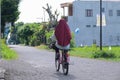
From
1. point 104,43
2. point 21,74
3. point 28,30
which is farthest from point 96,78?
point 28,30

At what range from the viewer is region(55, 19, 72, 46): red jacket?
15.2m

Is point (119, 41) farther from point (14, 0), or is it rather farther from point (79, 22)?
point (14, 0)

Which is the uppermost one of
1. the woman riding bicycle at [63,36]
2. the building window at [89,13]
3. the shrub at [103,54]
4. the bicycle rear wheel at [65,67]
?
the building window at [89,13]

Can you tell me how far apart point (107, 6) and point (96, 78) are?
210 ft

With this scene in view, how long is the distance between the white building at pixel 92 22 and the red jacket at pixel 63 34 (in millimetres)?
57755

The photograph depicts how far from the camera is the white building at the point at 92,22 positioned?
73812mm

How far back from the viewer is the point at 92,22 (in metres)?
75.1

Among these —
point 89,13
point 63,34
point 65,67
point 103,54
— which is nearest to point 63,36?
point 63,34

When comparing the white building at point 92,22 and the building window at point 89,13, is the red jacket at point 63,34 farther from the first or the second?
the building window at point 89,13

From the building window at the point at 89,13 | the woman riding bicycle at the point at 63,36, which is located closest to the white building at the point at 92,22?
the building window at the point at 89,13

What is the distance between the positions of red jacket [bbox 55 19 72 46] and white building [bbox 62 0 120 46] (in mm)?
57755

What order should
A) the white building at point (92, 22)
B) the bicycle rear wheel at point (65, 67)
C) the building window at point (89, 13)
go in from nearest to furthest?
the bicycle rear wheel at point (65, 67), the white building at point (92, 22), the building window at point (89, 13)

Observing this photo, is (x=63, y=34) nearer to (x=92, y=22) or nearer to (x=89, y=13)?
(x=92, y=22)

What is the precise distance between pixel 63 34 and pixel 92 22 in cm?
5998
